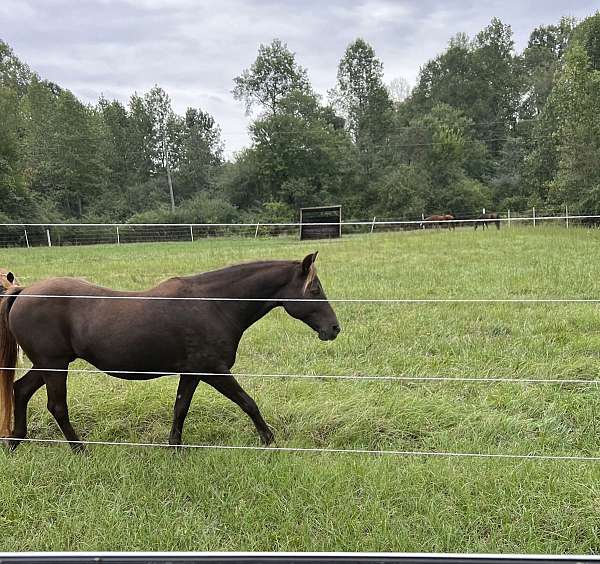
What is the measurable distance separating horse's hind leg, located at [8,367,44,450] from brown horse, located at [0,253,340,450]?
0.23 ft

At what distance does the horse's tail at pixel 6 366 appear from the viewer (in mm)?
3342

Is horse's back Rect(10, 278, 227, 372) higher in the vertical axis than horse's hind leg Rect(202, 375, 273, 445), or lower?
higher

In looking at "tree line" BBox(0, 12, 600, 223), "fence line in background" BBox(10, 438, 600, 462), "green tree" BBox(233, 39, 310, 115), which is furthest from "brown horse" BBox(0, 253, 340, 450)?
"green tree" BBox(233, 39, 310, 115)

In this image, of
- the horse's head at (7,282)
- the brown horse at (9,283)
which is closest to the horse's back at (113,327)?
the brown horse at (9,283)

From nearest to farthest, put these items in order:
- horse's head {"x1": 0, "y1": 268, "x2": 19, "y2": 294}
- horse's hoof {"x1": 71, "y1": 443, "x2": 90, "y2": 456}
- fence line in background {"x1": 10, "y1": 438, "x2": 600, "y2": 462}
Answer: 1. fence line in background {"x1": 10, "y1": 438, "x2": 600, "y2": 462}
2. horse's hoof {"x1": 71, "y1": 443, "x2": 90, "y2": 456}
3. horse's head {"x1": 0, "y1": 268, "x2": 19, "y2": 294}

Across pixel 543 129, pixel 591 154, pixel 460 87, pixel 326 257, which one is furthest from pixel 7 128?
pixel 460 87

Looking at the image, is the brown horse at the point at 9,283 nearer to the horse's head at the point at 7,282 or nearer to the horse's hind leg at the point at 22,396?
the horse's head at the point at 7,282

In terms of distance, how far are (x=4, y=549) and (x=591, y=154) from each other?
93.1 feet

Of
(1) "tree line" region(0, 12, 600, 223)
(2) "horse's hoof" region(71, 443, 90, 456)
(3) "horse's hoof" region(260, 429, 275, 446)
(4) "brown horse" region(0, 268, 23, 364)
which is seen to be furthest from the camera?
(1) "tree line" region(0, 12, 600, 223)

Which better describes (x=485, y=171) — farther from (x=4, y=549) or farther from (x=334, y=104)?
(x=4, y=549)

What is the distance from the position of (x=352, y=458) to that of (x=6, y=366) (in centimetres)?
257

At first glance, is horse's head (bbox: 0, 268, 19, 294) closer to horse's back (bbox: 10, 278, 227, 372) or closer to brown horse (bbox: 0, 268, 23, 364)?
brown horse (bbox: 0, 268, 23, 364)

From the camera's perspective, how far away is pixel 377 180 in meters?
45.2

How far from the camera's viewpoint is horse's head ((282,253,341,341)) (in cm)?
324
